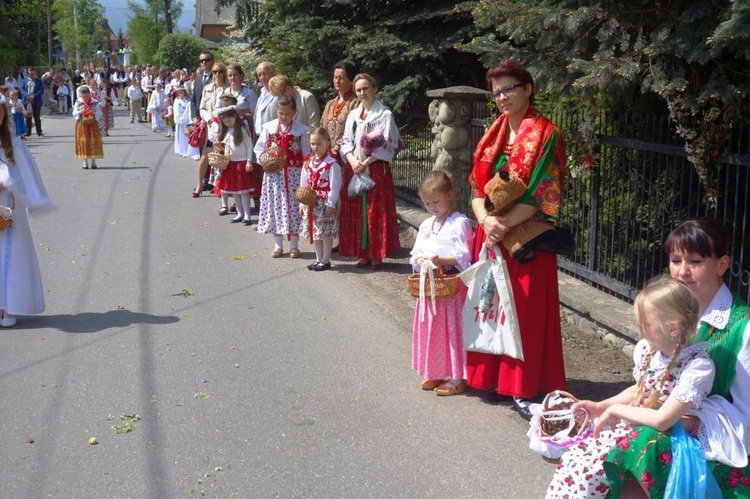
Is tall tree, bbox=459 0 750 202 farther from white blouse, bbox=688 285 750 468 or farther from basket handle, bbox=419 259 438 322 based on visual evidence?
white blouse, bbox=688 285 750 468

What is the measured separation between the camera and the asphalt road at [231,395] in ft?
15.4

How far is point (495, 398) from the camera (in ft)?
18.7

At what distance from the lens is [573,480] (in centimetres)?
346

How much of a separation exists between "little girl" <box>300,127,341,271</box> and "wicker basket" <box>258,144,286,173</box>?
2.03 feet

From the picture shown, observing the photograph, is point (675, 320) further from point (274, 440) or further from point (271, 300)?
point (271, 300)

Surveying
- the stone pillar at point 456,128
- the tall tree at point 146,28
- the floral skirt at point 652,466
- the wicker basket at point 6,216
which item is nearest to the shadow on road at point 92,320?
the wicker basket at point 6,216

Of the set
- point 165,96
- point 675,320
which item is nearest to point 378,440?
point 675,320

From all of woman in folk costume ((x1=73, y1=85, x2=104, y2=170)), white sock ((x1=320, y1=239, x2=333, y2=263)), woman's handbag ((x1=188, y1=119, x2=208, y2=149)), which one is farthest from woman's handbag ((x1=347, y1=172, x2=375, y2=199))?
woman in folk costume ((x1=73, y1=85, x2=104, y2=170))

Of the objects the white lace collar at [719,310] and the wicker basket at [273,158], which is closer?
the white lace collar at [719,310]

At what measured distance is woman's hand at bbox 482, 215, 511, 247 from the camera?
5.20 m

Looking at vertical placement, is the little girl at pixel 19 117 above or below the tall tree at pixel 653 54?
below

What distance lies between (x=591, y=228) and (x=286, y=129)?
3852 mm

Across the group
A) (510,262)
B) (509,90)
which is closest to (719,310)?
(510,262)

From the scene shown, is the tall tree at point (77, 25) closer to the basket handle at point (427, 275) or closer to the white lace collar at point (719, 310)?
the basket handle at point (427, 275)
